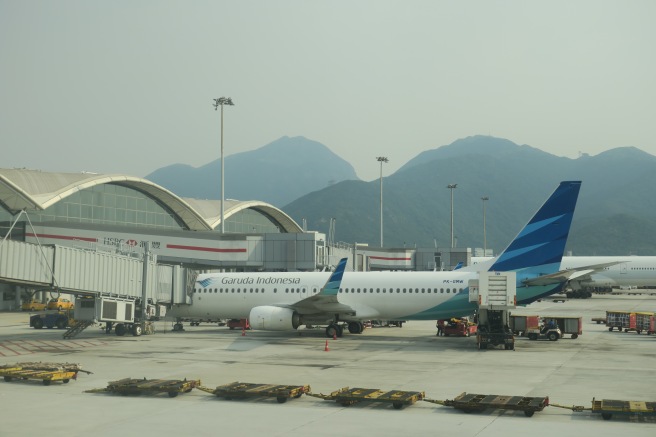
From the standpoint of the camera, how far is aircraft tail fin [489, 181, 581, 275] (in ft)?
129

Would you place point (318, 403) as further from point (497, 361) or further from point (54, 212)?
point (54, 212)

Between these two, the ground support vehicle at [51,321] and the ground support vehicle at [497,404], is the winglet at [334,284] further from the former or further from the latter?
the ground support vehicle at [497,404]

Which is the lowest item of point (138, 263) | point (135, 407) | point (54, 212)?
point (135, 407)

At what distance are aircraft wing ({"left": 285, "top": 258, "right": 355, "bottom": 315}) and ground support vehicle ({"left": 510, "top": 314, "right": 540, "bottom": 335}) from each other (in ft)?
31.2

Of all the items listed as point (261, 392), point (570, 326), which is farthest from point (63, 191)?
point (261, 392)

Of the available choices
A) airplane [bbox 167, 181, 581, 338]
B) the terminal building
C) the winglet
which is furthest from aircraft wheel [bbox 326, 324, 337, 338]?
the terminal building

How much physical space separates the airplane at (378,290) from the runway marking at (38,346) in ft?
29.5

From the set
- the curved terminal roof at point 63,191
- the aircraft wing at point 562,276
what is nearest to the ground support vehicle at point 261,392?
the aircraft wing at point 562,276

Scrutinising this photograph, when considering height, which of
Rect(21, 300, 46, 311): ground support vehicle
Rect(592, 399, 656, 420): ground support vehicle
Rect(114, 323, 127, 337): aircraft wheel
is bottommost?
Rect(592, 399, 656, 420): ground support vehicle

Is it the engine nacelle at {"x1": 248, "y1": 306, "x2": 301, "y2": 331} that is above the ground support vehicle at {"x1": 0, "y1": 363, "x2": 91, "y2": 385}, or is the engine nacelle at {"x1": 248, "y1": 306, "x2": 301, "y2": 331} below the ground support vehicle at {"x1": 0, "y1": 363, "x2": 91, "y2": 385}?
above

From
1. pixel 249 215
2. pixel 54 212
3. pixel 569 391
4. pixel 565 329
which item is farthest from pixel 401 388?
pixel 249 215

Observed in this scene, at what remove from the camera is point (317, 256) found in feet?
223

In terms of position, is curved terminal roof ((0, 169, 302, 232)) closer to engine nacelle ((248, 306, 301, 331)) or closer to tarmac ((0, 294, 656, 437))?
tarmac ((0, 294, 656, 437))

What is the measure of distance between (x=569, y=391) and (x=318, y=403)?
8388mm
